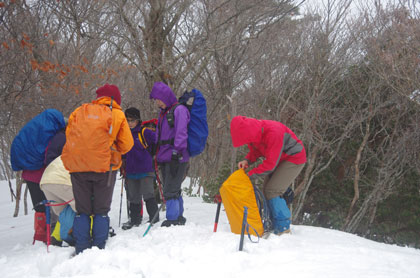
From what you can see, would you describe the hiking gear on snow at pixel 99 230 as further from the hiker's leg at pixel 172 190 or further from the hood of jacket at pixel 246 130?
the hood of jacket at pixel 246 130

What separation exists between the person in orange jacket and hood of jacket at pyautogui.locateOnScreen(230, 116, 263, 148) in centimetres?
140

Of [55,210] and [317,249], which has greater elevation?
[55,210]

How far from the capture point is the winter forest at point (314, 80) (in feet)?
20.4

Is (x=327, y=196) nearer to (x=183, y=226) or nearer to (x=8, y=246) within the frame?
(x=183, y=226)

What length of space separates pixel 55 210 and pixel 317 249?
3047 mm

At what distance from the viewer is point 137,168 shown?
4.62 metres

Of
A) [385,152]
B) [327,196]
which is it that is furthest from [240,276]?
[385,152]

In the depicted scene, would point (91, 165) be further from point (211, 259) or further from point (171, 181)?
point (211, 259)

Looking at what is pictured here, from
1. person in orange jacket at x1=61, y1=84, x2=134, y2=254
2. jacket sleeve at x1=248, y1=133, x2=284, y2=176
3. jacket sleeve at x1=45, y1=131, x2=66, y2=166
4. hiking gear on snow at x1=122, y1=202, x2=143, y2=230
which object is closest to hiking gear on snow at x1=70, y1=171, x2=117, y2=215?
person in orange jacket at x1=61, y1=84, x2=134, y2=254

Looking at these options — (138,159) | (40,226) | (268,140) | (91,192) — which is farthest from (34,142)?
(268,140)

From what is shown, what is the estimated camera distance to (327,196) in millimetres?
9273

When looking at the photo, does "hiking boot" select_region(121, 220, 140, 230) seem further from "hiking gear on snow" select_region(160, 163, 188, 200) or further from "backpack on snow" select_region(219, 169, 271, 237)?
"backpack on snow" select_region(219, 169, 271, 237)

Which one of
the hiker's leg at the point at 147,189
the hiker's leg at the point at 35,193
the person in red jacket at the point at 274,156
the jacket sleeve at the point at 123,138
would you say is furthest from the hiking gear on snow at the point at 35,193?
the person in red jacket at the point at 274,156

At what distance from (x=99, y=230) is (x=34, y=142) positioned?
4.88ft
